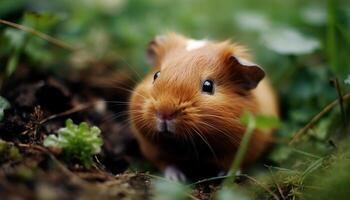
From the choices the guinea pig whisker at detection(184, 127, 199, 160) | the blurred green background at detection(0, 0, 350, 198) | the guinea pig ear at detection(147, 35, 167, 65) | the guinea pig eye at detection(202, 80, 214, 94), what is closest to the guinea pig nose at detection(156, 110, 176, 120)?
the guinea pig whisker at detection(184, 127, 199, 160)

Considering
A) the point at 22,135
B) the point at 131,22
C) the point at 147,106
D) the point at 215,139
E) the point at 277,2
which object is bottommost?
the point at 215,139

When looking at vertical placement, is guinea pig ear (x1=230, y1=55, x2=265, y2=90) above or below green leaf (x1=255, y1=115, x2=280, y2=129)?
above

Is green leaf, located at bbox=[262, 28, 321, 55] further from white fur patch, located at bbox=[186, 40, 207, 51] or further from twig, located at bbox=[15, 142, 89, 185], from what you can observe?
twig, located at bbox=[15, 142, 89, 185]

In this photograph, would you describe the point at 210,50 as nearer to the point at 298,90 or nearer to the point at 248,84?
the point at 248,84

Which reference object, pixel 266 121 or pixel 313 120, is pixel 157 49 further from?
pixel 266 121

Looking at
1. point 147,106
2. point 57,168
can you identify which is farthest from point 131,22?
point 57,168

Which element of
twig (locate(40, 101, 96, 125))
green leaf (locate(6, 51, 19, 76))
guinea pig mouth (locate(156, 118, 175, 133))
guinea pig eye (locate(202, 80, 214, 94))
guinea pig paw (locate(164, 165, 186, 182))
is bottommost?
guinea pig paw (locate(164, 165, 186, 182))

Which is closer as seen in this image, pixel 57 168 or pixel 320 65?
A: pixel 57 168
